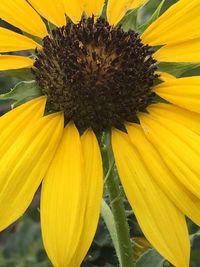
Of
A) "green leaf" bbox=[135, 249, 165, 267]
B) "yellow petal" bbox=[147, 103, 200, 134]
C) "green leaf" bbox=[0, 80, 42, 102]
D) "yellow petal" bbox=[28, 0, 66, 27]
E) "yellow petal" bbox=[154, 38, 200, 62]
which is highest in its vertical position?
"yellow petal" bbox=[28, 0, 66, 27]

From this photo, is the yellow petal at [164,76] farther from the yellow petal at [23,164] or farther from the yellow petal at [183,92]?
the yellow petal at [23,164]

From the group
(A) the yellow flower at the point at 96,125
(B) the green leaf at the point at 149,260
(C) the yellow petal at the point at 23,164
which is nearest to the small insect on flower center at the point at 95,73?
(A) the yellow flower at the point at 96,125

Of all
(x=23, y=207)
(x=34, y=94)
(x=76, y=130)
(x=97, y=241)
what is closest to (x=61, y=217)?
(x=23, y=207)

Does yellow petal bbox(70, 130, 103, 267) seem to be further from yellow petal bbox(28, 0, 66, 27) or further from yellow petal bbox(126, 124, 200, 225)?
yellow petal bbox(28, 0, 66, 27)

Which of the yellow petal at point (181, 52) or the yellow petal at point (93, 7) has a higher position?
the yellow petal at point (93, 7)

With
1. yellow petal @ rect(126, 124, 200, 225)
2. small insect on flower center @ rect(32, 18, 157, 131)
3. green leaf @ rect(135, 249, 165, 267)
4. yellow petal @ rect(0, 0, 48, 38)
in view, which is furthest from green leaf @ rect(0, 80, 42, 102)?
green leaf @ rect(135, 249, 165, 267)

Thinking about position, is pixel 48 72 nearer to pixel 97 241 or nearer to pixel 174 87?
pixel 174 87
